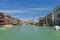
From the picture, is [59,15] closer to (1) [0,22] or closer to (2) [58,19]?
(2) [58,19]

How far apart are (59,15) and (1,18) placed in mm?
49777

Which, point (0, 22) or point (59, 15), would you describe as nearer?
point (59, 15)

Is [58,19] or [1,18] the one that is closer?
[58,19]

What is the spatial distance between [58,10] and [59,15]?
2.56 metres

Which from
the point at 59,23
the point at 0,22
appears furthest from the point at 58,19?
the point at 0,22

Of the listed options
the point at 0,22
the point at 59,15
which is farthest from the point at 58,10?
the point at 0,22

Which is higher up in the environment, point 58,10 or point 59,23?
point 58,10

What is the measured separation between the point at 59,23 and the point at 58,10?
5.09m

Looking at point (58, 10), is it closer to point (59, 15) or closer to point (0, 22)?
point (59, 15)

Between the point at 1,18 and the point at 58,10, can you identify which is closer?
the point at 58,10

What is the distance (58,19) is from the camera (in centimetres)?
7244

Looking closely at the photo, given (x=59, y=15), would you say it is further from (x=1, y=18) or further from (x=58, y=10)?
(x=1, y=18)

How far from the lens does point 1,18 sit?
112062 millimetres

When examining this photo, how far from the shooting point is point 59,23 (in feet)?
236
